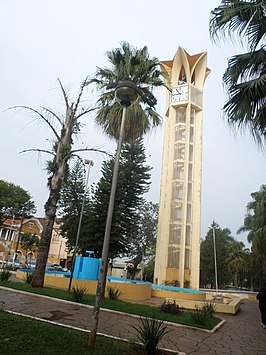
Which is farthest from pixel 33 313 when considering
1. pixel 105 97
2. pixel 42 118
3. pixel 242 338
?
pixel 105 97

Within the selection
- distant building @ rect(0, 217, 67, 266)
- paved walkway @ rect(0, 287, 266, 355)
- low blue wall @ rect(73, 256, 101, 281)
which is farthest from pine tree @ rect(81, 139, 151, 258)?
distant building @ rect(0, 217, 67, 266)

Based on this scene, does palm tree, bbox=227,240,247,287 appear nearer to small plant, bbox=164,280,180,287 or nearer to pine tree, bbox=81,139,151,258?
small plant, bbox=164,280,180,287

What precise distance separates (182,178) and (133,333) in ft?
81.1

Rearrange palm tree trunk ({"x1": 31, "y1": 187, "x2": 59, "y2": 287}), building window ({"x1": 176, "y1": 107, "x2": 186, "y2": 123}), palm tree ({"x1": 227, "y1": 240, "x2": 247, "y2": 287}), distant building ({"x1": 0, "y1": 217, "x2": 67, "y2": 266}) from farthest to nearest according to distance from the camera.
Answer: palm tree ({"x1": 227, "y1": 240, "x2": 247, "y2": 287}) < distant building ({"x1": 0, "y1": 217, "x2": 67, "y2": 266}) < building window ({"x1": 176, "y1": 107, "x2": 186, "y2": 123}) < palm tree trunk ({"x1": 31, "y1": 187, "x2": 59, "y2": 287})

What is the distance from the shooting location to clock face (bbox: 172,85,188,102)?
32.1m

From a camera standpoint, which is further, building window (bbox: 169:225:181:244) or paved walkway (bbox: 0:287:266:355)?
building window (bbox: 169:225:181:244)

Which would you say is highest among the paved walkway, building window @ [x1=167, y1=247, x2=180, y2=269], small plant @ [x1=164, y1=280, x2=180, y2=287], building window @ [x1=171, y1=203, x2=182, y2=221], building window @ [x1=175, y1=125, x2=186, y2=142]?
building window @ [x1=175, y1=125, x2=186, y2=142]

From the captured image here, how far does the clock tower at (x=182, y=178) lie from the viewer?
2755 cm

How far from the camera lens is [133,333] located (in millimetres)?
6379

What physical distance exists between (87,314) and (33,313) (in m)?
1.45

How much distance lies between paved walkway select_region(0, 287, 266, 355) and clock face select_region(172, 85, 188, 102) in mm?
26610

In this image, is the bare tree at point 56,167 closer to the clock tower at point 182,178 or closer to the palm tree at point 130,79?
the palm tree at point 130,79

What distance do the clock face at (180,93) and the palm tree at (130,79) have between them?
2006cm

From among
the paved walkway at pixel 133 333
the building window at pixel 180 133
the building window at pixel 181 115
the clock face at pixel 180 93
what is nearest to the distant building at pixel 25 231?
the building window at pixel 180 133
